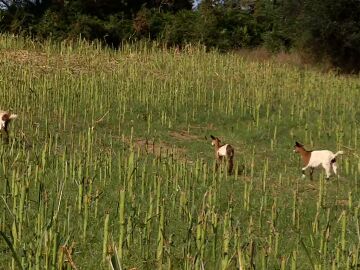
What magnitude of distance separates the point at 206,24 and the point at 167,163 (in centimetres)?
1782

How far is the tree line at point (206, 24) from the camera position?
2095 centimetres

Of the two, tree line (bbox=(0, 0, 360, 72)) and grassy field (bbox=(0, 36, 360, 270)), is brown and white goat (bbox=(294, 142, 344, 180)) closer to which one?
grassy field (bbox=(0, 36, 360, 270))

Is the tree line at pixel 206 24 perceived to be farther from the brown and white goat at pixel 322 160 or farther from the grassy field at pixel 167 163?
the brown and white goat at pixel 322 160

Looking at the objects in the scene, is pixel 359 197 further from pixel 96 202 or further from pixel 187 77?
pixel 187 77

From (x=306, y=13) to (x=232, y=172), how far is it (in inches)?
589

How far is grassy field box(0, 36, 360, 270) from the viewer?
392 centimetres

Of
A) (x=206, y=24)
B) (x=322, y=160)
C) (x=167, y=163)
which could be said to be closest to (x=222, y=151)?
(x=167, y=163)

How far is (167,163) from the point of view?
6898 mm

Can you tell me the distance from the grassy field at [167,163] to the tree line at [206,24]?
339 centimetres

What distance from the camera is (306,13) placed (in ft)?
70.0

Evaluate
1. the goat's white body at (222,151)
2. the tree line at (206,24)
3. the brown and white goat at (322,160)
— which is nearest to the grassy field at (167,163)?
the brown and white goat at (322,160)

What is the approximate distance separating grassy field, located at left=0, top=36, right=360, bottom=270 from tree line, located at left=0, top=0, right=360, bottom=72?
3.39 m

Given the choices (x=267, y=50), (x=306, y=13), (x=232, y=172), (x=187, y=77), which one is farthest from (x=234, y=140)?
(x=267, y=50)

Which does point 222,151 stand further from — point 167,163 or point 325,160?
point 325,160
